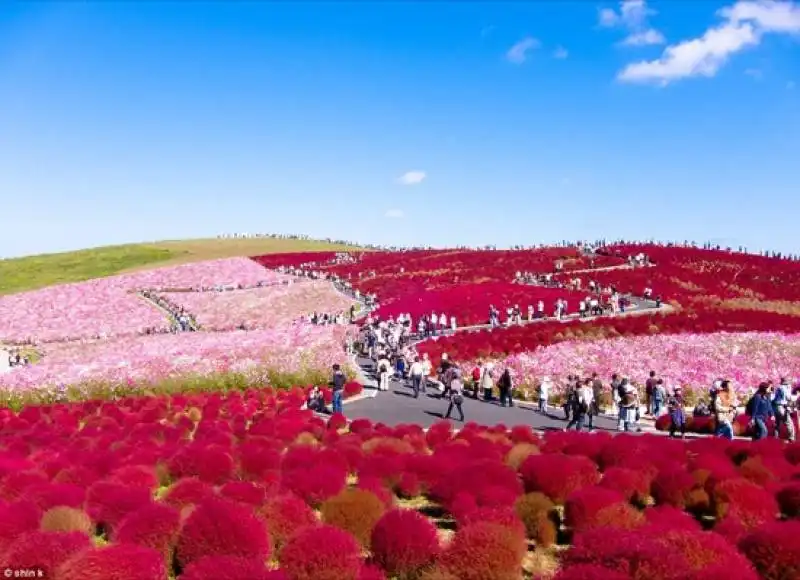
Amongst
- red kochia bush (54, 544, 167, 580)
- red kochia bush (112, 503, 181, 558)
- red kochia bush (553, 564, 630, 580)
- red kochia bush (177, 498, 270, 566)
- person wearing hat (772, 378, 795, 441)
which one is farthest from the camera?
person wearing hat (772, 378, 795, 441)

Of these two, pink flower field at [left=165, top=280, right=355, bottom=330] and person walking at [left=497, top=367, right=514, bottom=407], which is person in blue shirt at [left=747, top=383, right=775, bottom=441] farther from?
pink flower field at [left=165, top=280, right=355, bottom=330]

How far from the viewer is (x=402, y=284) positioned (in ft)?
194

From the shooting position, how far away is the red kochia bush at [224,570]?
238 inches

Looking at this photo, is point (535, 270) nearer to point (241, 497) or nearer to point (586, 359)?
point (586, 359)

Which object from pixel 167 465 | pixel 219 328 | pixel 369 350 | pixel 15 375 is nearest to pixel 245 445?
pixel 167 465

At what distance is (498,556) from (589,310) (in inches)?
1524

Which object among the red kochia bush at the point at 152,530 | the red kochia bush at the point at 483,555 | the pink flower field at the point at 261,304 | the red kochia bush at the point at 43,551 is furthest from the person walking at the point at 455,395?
the pink flower field at the point at 261,304

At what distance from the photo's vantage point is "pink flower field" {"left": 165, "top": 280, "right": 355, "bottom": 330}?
173 ft

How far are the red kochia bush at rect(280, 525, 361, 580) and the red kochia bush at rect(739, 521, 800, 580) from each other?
388 cm

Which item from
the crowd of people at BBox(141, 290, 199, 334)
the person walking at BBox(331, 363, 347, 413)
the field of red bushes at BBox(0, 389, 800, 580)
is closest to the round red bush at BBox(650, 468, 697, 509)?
the field of red bushes at BBox(0, 389, 800, 580)

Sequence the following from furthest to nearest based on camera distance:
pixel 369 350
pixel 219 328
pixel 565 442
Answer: pixel 219 328
pixel 369 350
pixel 565 442

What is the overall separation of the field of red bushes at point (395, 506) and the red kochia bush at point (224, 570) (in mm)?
19

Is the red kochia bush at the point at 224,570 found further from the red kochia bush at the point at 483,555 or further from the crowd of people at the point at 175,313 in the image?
the crowd of people at the point at 175,313

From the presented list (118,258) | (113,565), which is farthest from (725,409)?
(118,258)
